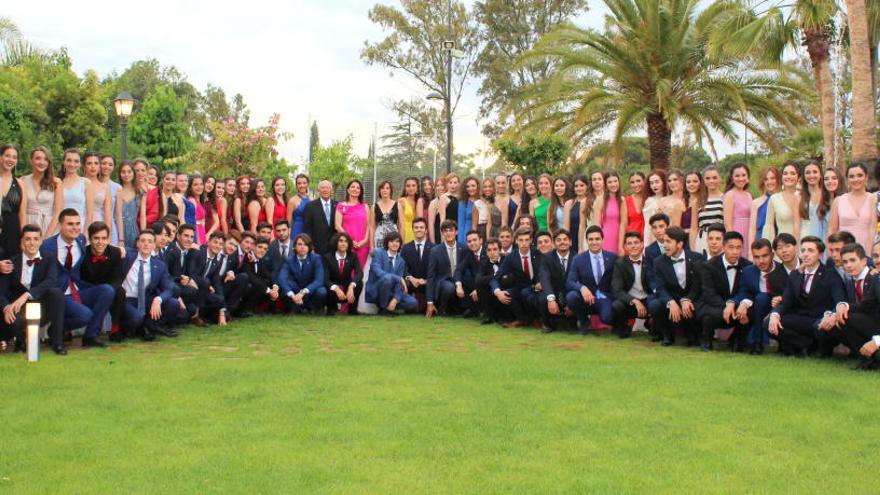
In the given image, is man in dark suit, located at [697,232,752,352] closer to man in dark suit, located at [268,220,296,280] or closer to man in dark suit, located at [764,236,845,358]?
man in dark suit, located at [764,236,845,358]

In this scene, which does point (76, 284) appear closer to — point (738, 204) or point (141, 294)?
point (141, 294)

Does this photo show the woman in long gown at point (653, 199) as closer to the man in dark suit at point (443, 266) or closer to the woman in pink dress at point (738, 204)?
the woman in pink dress at point (738, 204)

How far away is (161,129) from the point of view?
33156mm

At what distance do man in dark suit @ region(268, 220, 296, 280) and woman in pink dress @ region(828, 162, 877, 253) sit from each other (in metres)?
7.06

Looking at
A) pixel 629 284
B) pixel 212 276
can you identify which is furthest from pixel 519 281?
pixel 212 276

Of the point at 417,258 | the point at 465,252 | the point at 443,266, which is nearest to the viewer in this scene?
the point at 465,252

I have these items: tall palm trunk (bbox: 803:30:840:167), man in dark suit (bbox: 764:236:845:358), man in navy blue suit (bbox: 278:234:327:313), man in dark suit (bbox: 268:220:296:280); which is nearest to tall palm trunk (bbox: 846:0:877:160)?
tall palm trunk (bbox: 803:30:840:167)

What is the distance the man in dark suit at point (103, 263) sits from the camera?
9430 mm

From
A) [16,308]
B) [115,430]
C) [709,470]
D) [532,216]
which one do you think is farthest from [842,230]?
[16,308]

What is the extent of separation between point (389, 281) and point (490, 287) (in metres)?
1.59

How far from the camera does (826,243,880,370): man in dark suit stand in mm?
8078

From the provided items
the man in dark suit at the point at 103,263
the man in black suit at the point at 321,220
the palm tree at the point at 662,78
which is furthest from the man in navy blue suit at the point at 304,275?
the palm tree at the point at 662,78

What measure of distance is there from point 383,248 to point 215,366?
527cm

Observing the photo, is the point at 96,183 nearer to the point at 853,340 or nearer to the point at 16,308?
the point at 16,308
